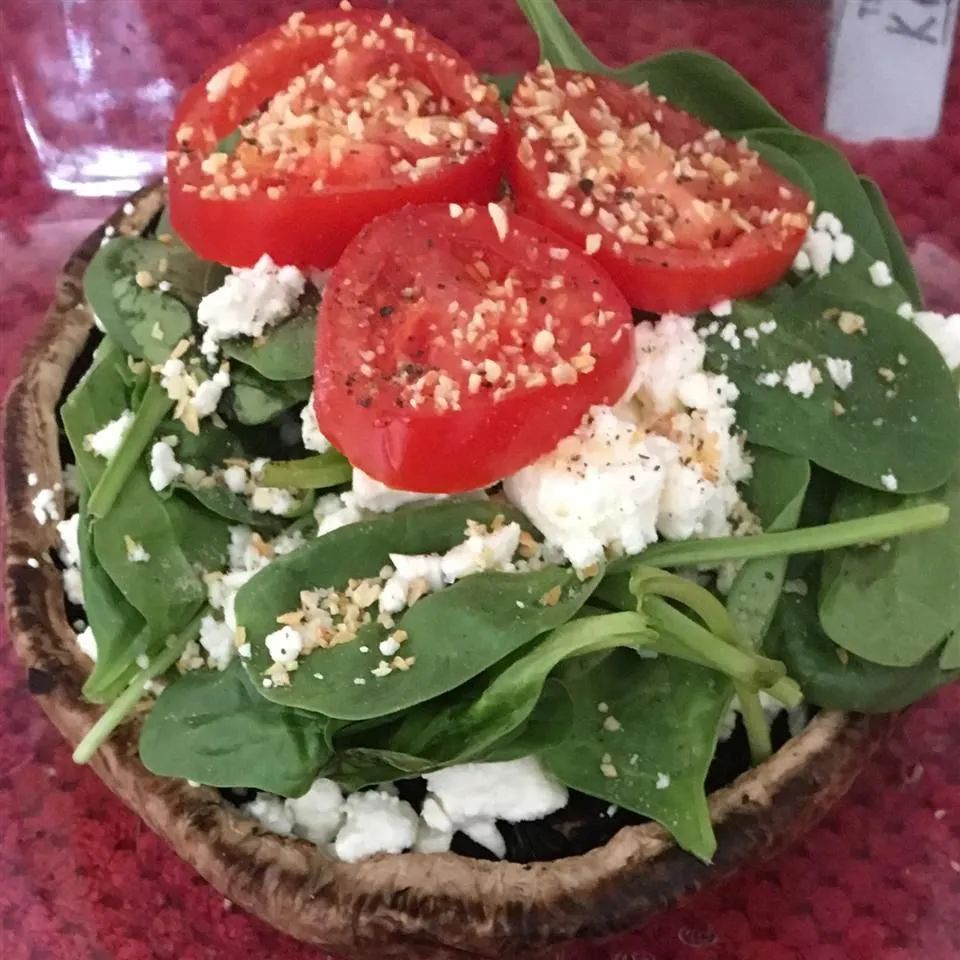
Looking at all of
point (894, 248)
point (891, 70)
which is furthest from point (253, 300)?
point (891, 70)

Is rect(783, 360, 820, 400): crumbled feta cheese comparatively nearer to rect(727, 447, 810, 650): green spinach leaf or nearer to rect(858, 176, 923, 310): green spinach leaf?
rect(727, 447, 810, 650): green spinach leaf

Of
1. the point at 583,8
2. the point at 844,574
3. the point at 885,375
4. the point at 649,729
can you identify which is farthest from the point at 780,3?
the point at 649,729

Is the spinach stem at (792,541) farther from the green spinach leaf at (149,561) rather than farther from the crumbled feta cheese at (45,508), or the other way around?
the crumbled feta cheese at (45,508)

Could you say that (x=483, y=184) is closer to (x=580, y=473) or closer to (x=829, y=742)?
(x=580, y=473)

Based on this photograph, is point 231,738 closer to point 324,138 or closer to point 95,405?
point 95,405

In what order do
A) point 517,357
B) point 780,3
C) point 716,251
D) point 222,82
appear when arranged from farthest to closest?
1. point 780,3
2. point 222,82
3. point 716,251
4. point 517,357

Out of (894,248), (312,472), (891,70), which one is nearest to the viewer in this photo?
(312,472)

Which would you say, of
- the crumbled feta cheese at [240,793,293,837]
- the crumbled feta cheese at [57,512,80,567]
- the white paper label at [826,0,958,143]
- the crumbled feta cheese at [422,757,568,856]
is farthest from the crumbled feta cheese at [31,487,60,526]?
the white paper label at [826,0,958,143]
